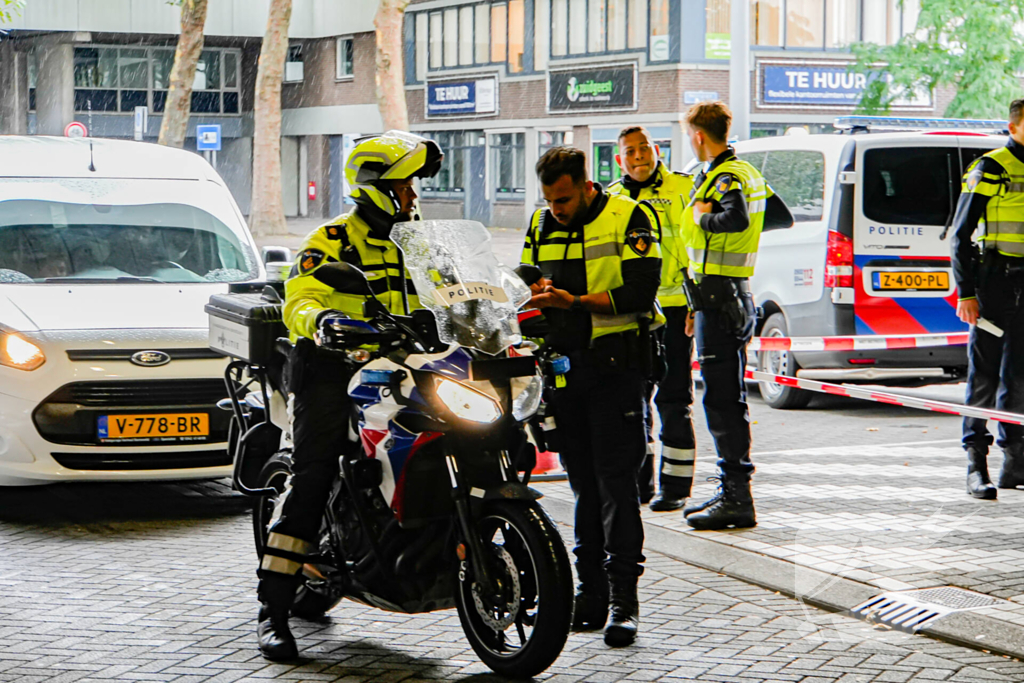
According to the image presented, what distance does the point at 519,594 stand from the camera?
4.82 metres

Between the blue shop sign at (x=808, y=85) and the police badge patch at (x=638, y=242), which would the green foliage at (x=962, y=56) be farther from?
the police badge patch at (x=638, y=242)

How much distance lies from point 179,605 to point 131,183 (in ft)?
12.6

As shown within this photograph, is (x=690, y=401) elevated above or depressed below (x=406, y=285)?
below

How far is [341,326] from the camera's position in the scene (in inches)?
187

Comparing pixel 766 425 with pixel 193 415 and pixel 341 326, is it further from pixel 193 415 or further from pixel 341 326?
pixel 341 326

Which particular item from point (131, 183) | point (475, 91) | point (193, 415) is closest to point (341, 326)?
point (193, 415)

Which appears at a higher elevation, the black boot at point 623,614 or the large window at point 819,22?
the large window at point 819,22

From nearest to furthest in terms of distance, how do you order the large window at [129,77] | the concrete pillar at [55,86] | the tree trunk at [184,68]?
the tree trunk at [184,68], the concrete pillar at [55,86], the large window at [129,77]

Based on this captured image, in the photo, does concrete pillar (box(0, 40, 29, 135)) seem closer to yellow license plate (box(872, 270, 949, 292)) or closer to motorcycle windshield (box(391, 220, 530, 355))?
yellow license plate (box(872, 270, 949, 292))

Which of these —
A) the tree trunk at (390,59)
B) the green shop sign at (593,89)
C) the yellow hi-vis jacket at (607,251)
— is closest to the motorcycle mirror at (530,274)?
the yellow hi-vis jacket at (607,251)

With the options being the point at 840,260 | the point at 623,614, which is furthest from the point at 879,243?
the point at 623,614

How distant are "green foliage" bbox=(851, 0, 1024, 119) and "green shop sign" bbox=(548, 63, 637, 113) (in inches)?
670

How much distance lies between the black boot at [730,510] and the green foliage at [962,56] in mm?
15211

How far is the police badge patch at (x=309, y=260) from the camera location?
5.16 m
